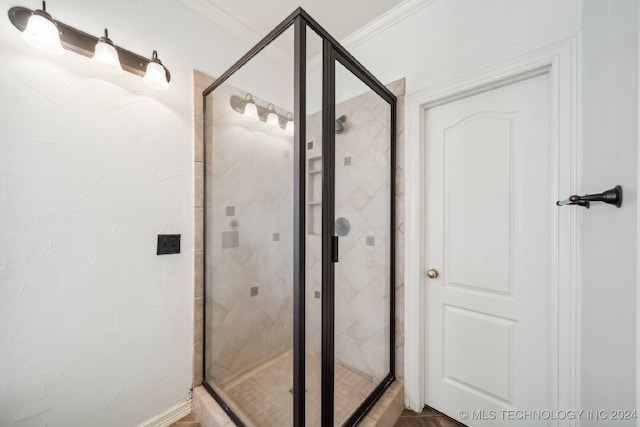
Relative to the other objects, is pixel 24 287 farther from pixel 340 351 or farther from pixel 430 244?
pixel 430 244

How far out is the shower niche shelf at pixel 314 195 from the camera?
98cm

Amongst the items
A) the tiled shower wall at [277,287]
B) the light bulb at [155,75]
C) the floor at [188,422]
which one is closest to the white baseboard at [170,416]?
the floor at [188,422]

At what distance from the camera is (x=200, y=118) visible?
1488 millimetres

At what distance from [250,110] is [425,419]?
6.58 feet

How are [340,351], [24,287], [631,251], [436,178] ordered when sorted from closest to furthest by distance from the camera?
Result: 1. [631,251]
2. [24,287]
3. [340,351]
4. [436,178]

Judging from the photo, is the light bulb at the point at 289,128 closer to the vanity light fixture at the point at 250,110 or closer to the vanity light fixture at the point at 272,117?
the vanity light fixture at the point at 272,117

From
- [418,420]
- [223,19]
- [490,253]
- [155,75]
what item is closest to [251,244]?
[155,75]

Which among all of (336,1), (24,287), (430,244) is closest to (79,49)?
(24,287)

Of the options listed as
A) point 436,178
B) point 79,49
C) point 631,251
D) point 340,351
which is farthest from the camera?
point 436,178

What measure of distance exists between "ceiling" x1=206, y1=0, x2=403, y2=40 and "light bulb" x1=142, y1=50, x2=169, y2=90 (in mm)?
646

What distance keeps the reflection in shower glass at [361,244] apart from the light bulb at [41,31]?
3.82 feet

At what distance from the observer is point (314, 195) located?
1.01 m

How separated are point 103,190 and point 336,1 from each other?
171 cm

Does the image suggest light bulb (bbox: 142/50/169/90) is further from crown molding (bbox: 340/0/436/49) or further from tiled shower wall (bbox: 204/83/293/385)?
crown molding (bbox: 340/0/436/49)
